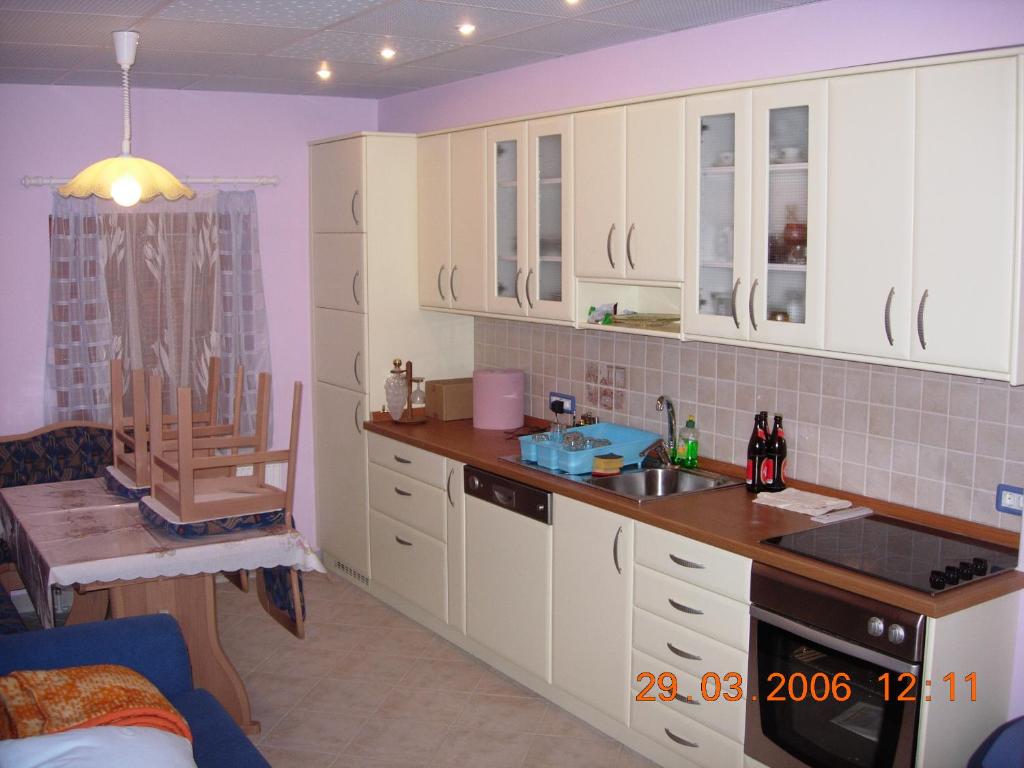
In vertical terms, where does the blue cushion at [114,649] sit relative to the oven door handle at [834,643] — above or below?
below

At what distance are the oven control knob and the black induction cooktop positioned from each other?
4.4 inches

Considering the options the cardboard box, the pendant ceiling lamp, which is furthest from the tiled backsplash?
the pendant ceiling lamp

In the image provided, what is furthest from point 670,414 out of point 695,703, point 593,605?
point 695,703

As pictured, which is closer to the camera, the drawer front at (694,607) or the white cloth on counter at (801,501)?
the drawer front at (694,607)

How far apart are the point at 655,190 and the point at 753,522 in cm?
121

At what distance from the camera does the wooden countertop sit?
270 centimetres

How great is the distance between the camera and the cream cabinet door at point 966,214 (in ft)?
8.76

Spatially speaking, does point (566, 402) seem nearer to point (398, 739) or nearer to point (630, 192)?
point (630, 192)

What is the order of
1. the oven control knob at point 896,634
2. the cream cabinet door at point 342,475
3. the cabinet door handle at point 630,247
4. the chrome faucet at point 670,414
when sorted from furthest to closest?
the cream cabinet door at point 342,475 → the chrome faucet at point 670,414 → the cabinet door handle at point 630,247 → the oven control knob at point 896,634

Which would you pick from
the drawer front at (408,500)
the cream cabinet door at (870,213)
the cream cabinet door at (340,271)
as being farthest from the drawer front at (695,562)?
the cream cabinet door at (340,271)

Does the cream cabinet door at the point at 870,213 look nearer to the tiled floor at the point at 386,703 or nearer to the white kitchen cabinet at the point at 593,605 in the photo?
the white kitchen cabinet at the point at 593,605

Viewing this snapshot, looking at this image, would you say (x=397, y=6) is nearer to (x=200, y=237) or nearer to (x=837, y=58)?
(x=837, y=58)

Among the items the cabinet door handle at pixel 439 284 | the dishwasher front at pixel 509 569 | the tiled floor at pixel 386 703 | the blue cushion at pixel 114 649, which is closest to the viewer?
the blue cushion at pixel 114 649

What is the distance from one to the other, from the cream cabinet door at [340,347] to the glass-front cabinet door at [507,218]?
83cm
